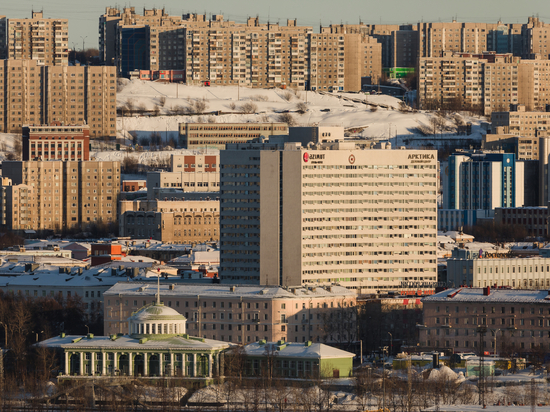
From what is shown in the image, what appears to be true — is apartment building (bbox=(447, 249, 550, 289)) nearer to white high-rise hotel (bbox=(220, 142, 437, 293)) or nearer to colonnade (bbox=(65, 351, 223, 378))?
white high-rise hotel (bbox=(220, 142, 437, 293))

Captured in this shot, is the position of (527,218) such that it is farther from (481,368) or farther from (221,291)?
(481,368)

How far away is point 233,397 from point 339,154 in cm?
4340

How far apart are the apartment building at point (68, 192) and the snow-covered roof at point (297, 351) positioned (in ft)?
328

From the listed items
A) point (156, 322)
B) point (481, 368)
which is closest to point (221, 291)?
point (156, 322)

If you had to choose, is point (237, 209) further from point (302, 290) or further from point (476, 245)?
point (476, 245)

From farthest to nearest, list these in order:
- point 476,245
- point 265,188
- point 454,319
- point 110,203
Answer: point 110,203 → point 476,245 → point 265,188 → point 454,319

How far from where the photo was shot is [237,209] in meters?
127

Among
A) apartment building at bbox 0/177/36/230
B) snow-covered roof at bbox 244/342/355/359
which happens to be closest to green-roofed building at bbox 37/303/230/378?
snow-covered roof at bbox 244/342/355/359

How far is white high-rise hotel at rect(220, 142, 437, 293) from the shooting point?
12475 centimetres

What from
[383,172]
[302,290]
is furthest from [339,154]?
[302,290]

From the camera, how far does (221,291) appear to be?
111m

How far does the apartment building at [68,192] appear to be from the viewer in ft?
635

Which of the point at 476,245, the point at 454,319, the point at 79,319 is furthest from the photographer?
the point at 476,245

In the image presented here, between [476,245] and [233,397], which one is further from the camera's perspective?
[476,245]
